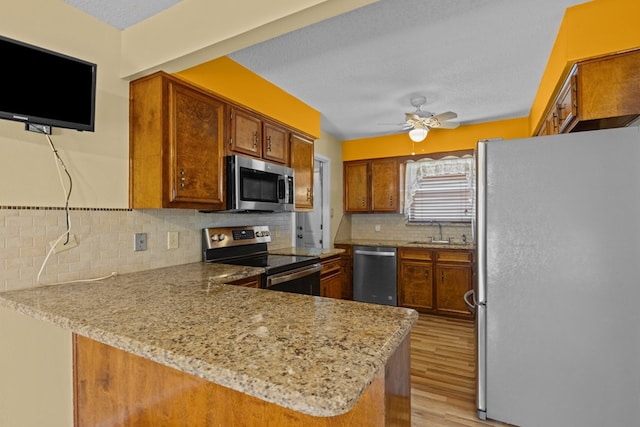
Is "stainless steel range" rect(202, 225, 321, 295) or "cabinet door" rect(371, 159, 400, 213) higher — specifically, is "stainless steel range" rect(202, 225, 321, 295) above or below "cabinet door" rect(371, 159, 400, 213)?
below

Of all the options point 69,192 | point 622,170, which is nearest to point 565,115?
point 622,170

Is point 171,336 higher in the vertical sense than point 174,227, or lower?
lower

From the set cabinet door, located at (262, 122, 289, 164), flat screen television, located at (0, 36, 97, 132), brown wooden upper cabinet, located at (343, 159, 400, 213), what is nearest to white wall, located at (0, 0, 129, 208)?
flat screen television, located at (0, 36, 97, 132)

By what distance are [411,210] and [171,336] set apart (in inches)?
163

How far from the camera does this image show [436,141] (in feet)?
14.2

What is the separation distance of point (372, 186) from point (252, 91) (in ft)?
8.41

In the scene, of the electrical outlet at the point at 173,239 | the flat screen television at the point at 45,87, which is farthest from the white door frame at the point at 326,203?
the flat screen television at the point at 45,87

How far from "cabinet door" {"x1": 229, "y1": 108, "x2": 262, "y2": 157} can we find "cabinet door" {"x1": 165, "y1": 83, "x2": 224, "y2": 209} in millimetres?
123

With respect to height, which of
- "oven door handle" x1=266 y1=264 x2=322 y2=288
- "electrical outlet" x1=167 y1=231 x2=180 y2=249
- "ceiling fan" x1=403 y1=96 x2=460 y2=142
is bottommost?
"oven door handle" x1=266 y1=264 x2=322 y2=288

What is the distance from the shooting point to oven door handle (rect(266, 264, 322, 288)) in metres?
2.32

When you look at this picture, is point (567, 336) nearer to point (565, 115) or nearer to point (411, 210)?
point (565, 115)

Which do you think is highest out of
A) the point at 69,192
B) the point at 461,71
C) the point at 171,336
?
the point at 461,71

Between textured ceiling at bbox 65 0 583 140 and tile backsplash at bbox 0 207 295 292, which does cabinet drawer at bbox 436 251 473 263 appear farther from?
tile backsplash at bbox 0 207 295 292

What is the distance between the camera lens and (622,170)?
5.28 feet
